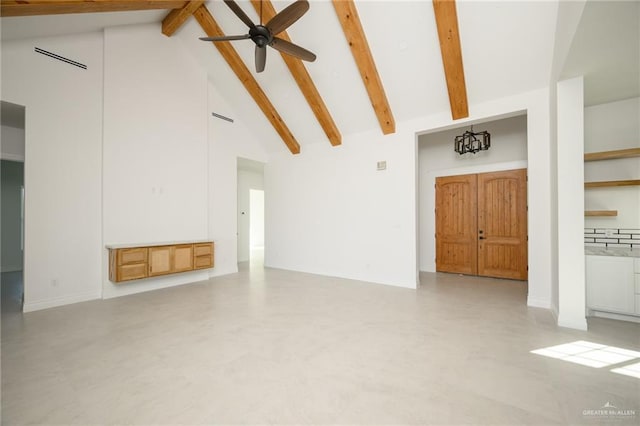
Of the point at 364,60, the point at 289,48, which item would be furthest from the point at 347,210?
the point at 289,48

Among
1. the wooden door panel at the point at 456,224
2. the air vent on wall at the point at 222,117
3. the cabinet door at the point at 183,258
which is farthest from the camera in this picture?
the air vent on wall at the point at 222,117

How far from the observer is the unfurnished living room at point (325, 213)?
6.62 feet

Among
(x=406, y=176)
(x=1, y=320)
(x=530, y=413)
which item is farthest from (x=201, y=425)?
(x=406, y=176)

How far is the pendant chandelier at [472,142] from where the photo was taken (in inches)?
207

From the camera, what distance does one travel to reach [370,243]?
5484 millimetres

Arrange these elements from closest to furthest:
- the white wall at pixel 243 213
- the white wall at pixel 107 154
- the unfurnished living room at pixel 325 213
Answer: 1. the unfurnished living room at pixel 325 213
2. the white wall at pixel 107 154
3. the white wall at pixel 243 213

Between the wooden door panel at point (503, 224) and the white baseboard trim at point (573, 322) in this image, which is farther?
the wooden door panel at point (503, 224)

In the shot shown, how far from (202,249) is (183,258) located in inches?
15.8

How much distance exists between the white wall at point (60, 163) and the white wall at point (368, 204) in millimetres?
3801

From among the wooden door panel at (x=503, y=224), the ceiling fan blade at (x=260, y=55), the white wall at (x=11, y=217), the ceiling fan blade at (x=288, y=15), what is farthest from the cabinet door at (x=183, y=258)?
the wooden door panel at (x=503, y=224)

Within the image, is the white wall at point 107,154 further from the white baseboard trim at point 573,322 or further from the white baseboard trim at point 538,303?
the white baseboard trim at point 573,322

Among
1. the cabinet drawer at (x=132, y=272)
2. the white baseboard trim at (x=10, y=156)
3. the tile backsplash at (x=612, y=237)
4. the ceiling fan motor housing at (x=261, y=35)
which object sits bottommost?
the cabinet drawer at (x=132, y=272)

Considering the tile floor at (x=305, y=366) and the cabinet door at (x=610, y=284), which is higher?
the cabinet door at (x=610, y=284)

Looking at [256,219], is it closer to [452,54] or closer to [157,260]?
[157,260]
